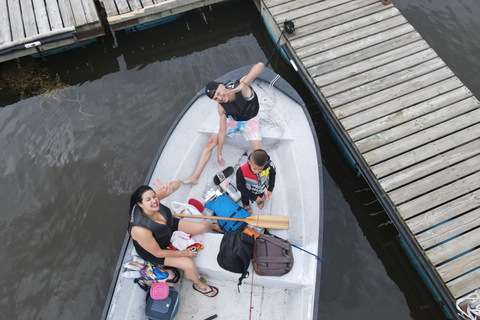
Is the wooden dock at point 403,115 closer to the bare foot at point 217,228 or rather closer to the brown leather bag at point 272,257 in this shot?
the brown leather bag at point 272,257

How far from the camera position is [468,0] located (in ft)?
28.3

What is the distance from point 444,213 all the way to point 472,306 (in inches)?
50.6

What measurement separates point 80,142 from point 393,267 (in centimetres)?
634

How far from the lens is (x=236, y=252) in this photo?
444 centimetres

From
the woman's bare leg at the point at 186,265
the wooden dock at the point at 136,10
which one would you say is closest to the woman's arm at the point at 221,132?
the woman's bare leg at the point at 186,265

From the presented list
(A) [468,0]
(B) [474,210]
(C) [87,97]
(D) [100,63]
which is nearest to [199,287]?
(B) [474,210]

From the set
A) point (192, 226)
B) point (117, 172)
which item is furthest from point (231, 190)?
point (117, 172)

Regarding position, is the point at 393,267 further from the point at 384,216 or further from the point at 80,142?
the point at 80,142

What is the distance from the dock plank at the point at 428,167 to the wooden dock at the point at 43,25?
22.6 feet

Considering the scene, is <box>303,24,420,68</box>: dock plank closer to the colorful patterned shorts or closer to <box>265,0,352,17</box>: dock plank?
<box>265,0,352,17</box>: dock plank

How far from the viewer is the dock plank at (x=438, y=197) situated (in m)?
5.30

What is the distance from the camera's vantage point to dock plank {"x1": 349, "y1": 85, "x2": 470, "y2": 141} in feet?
19.6

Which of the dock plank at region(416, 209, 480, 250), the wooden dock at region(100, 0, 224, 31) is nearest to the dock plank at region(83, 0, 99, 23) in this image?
the wooden dock at region(100, 0, 224, 31)

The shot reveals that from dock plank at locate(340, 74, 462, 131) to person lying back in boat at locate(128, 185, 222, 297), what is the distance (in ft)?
10.7
